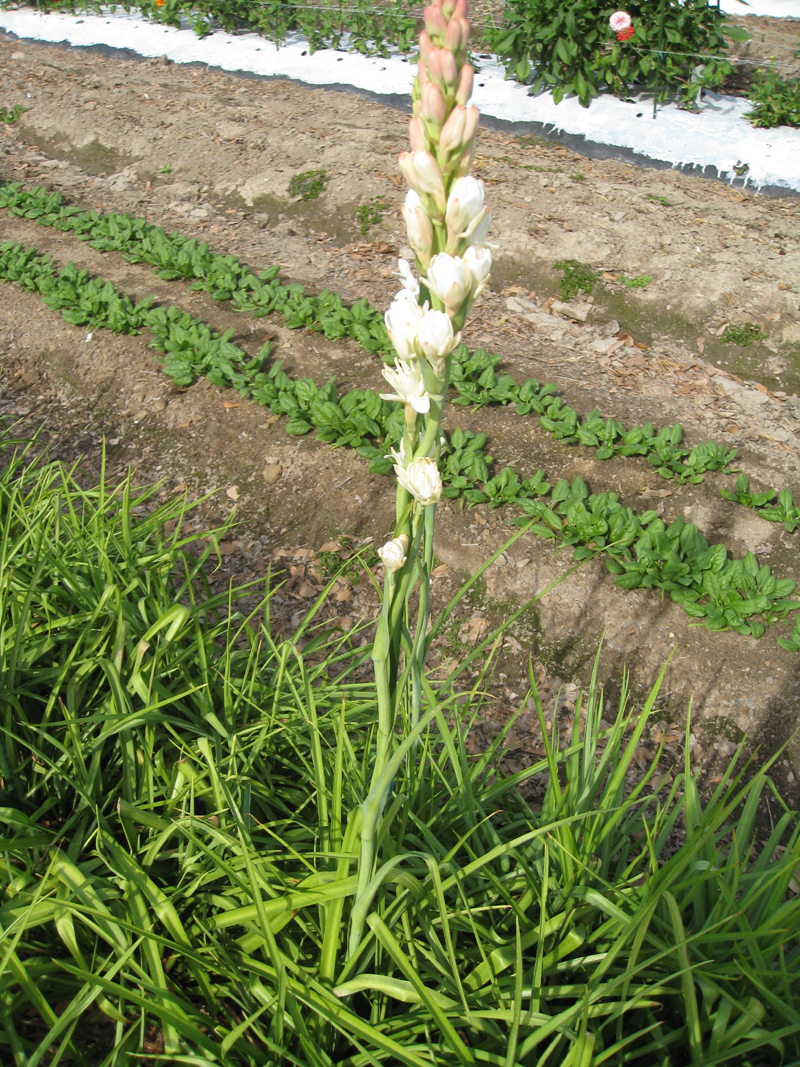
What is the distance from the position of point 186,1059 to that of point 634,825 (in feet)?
3.67

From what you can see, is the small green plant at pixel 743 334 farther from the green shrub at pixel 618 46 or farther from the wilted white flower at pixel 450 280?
the wilted white flower at pixel 450 280

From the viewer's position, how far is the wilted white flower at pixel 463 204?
0.94 m

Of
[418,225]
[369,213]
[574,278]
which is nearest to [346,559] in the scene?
[418,225]

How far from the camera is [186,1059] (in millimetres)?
1258

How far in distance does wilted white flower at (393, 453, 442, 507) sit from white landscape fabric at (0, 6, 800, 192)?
603cm

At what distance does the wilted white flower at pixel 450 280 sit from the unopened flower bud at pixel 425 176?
8 centimetres

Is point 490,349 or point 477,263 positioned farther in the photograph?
point 490,349

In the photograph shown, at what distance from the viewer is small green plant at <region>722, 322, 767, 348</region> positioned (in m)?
4.41

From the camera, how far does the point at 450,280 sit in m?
0.95

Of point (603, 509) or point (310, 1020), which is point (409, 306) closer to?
point (310, 1020)

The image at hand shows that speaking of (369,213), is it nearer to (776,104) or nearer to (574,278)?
(574,278)

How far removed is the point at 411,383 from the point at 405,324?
8 centimetres

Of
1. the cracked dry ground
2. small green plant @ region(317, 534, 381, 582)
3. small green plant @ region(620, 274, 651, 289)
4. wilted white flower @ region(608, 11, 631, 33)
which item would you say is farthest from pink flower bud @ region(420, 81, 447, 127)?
wilted white flower @ region(608, 11, 631, 33)

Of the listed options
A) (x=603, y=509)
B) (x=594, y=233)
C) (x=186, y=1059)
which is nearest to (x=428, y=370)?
(x=186, y=1059)
